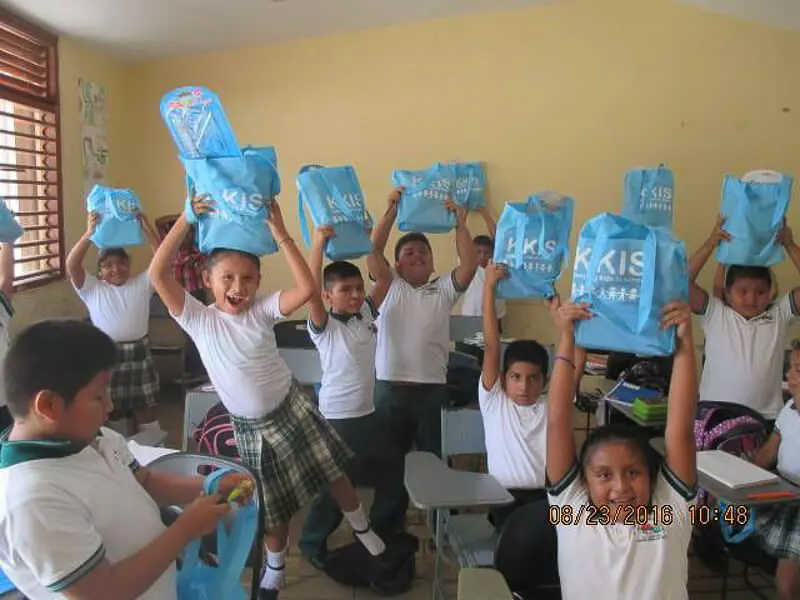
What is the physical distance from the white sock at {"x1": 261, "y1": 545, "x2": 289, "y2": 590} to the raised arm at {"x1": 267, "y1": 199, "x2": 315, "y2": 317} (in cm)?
91

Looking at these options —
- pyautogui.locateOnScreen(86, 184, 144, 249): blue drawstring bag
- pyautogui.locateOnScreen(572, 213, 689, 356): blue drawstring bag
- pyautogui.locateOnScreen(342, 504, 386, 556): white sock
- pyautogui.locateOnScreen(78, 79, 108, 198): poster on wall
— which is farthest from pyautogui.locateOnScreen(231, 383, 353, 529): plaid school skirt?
pyautogui.locateOnScreen(78, 79, 108, 198): poster on wall

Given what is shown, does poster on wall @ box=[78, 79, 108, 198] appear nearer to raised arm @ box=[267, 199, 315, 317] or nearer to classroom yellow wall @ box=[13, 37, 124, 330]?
classroom yellow wall @ box=[13, 37, 124, 330]

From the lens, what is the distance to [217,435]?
2744 mm

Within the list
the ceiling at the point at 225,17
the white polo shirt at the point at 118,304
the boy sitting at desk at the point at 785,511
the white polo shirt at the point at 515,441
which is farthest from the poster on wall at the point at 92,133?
the boy sitting at desk at the point at 785,511

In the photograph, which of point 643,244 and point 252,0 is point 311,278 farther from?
point 252,0

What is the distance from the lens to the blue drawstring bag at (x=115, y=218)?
3.25 meters

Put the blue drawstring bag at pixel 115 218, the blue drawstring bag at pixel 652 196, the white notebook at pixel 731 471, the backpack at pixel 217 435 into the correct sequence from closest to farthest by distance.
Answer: the white notebook at pixel 731 471 → the backpack at pixel 217 435 → the blue drawstring bag at pixel 115 218 → the blue drawstring bag at pixel 652 196

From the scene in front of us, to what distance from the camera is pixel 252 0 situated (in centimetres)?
400

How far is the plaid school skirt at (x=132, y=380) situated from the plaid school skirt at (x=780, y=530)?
3106 mm

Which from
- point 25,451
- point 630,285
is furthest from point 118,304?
point 630,285

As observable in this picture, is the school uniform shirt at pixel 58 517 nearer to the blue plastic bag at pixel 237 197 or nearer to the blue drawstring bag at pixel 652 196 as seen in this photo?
the blue plastic bag at pixel 237 197

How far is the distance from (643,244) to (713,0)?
12.4 ft

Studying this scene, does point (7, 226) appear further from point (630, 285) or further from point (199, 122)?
point (630, 285)

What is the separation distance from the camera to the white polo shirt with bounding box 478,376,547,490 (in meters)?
2.19
